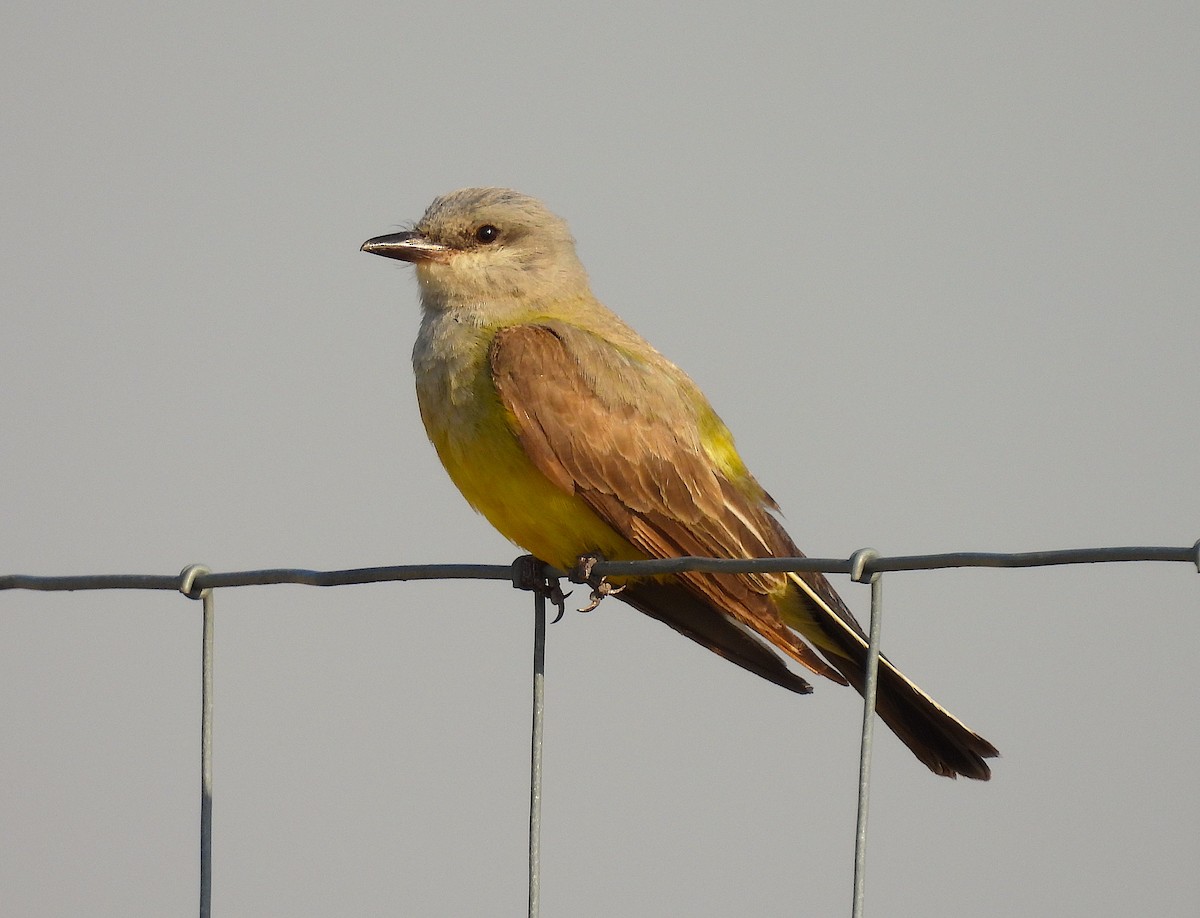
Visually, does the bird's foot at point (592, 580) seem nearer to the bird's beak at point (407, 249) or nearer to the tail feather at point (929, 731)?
the tail feather at point (929, 731)

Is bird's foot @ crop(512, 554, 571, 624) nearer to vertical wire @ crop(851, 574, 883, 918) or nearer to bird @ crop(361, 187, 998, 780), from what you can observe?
bird @ crop(361, 187, 998, 780)

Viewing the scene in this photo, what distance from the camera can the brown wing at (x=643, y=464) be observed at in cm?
569

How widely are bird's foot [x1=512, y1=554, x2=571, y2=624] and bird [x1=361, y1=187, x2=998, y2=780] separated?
0.06m

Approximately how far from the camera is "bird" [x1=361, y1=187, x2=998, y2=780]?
5.61 m

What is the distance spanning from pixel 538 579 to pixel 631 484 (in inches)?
19.7

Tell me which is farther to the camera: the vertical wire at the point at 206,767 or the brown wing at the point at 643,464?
the brown wing at the point at 643,464

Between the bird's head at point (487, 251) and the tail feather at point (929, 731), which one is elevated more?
the bird's head at point (487, 251)

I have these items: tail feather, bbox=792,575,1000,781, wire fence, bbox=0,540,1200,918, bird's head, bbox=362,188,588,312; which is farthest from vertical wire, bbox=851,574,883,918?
bird's head, bbox=362,188,588,312

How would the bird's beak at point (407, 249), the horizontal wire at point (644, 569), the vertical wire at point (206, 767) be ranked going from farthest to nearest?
the bird's beak at point (407, 249)
the vertical wire at point (206, 767)
the horizontal wire at point (644, 569)

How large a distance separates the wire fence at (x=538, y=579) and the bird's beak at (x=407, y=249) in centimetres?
178

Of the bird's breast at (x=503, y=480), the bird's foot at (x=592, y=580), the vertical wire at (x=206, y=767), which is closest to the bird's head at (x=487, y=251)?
the bird's breast at (x=503, y=480)

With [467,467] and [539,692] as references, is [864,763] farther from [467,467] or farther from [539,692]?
[467,467]

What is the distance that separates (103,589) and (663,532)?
1972 millimetres

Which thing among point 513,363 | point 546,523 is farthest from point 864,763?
point 513,363
